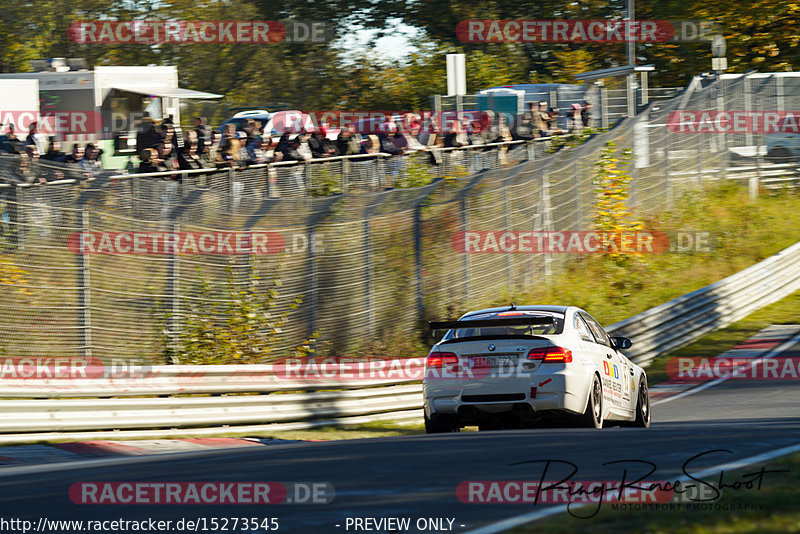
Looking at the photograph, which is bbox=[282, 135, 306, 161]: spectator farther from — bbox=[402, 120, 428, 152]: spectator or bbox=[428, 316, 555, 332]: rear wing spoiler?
bbox=[428, 316, 555, 332]: rear wing spoiler

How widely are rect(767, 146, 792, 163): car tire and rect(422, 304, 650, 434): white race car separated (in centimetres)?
2296

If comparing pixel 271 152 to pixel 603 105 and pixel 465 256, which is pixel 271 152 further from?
pixel 603 105

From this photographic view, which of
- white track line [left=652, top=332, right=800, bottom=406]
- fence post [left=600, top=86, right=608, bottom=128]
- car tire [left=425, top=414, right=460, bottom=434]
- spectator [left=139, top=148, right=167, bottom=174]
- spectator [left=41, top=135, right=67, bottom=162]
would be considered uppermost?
fence post [left=600, top=86, right=608, bottom=128]

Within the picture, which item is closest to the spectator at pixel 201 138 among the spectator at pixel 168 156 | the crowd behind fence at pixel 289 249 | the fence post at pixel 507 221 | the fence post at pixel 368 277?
the spectator at pixel 168 156

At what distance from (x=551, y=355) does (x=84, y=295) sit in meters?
5.96

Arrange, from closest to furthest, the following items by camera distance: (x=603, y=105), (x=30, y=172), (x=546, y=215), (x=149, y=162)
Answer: (x=30, y=172), (x=149, y=162), (x=546, y=215), (x=603, y=105)

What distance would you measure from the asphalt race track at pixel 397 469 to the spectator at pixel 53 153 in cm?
1184

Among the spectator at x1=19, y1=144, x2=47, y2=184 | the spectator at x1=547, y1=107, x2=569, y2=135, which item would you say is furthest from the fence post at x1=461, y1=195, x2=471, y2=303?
the spectator at x1=547, y1=107, x2=569, y2=135

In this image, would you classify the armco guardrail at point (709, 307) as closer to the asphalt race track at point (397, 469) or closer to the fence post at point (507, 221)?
the fence post at point (507, 221)

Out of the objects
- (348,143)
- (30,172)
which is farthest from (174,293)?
(348,143)

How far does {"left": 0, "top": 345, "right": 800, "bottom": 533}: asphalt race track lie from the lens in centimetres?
639

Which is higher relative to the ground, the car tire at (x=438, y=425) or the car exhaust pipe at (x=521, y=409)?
the car exhaust pipe at (x=521, y=409)

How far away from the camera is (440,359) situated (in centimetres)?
1139

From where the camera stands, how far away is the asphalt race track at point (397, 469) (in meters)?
6.39
